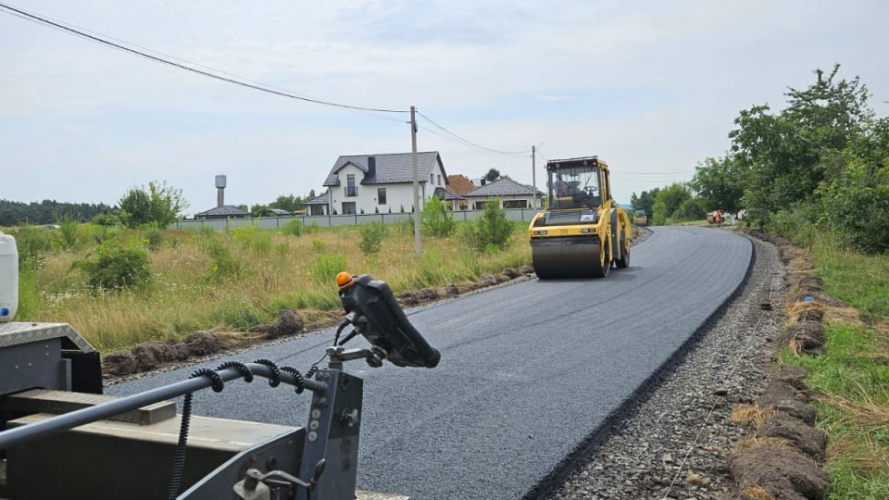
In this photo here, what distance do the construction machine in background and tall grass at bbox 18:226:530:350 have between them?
5.57 ft

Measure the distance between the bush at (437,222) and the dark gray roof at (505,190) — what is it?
3656 cm

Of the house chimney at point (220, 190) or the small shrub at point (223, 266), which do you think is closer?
the small shrub at point (223, 266)

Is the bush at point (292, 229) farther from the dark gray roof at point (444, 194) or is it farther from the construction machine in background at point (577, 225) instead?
the dark gray roof at point (444, 194)

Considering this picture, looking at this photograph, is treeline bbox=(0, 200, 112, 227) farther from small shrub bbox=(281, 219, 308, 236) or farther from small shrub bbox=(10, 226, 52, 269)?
small shrub bbox=(281, 219, 308, 236)

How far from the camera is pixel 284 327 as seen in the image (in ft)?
31.3

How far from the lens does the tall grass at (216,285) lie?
9.07m

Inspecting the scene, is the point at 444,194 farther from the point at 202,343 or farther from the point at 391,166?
the point at 202,343

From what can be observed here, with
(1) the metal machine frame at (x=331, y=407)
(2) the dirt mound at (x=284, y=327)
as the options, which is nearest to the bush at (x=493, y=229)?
(2) the dirt mound at (x=284, y=327)

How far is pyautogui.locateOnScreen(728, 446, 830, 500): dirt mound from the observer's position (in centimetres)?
392

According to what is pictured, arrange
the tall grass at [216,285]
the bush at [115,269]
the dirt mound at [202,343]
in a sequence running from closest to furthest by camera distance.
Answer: the dirt mound at [202,343]
the tall grass at [216,285]
the bush at [115,269]

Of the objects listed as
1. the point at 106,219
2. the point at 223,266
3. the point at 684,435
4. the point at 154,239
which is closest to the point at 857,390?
the point at 684,435

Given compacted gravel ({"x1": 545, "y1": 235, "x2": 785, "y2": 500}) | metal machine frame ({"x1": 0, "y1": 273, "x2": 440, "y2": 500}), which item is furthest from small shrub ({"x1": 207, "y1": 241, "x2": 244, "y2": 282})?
metal machine frame ({"x1": 0, "y1": 273, "x2": 440, "y2": 500})

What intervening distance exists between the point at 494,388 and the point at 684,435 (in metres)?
1.62

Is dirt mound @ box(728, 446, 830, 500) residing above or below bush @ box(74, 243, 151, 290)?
below
